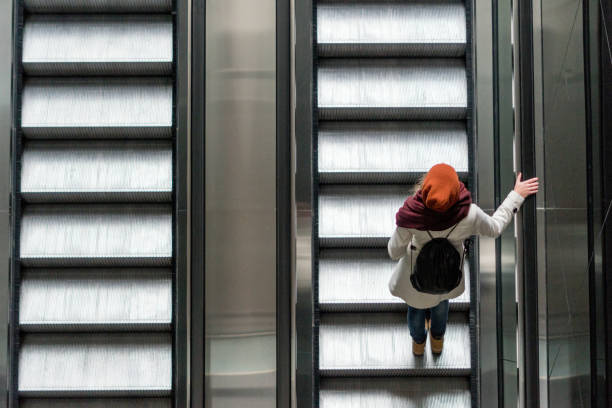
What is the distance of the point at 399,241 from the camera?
3.41m

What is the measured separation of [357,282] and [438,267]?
3.14 feet

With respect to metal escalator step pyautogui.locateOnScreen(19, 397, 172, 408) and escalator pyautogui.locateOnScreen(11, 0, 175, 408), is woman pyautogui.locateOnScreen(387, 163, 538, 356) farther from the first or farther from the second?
metal escalator step pyautogui.locateOnScreen(19, 397, 172, 408)

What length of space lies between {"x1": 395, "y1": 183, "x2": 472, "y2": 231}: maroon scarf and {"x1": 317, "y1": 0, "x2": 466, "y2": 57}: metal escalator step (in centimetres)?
144

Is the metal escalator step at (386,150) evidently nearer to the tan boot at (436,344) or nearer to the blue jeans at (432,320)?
the blue jeans at (432,320)

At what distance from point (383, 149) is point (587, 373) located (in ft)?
6.86

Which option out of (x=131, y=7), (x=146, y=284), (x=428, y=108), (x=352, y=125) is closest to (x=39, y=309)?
(x=146, y=284)

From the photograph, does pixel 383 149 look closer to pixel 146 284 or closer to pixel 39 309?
pixel 146 284

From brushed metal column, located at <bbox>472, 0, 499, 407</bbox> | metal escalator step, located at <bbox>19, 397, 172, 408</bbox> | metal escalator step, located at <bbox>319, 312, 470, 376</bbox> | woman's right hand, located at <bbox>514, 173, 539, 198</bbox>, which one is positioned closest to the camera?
woman's right hand, located at <bbox>514, 173, 539, 198</bbox>

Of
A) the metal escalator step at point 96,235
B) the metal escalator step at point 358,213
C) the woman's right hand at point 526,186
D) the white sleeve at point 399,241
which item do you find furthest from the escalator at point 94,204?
the woman's right hand at point 526,186

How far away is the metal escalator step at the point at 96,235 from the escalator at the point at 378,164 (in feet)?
3.72

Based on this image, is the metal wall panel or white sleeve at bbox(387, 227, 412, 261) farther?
the metal wall panel

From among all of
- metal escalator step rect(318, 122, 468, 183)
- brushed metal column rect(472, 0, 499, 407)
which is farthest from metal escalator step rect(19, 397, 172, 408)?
brushed metal column rect(472, 0, 499, 407)

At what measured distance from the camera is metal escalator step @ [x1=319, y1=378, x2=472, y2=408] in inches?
166

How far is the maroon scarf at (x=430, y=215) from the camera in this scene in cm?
314
